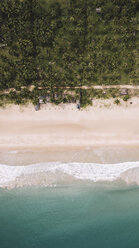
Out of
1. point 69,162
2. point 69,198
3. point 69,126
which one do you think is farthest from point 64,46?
point 69,198

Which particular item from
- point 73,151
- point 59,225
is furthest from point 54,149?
point 59,225

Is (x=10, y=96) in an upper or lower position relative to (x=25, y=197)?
upper

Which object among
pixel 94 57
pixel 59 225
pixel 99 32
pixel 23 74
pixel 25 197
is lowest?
pixel 59 225

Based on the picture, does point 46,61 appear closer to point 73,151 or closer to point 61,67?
point 61,67

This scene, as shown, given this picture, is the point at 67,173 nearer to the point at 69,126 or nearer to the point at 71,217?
the point at 71,217

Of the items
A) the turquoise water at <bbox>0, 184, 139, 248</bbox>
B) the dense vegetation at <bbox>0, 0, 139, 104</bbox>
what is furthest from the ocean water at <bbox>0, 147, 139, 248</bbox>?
the dense vegetation at <bbox>0, 0, 139, 104</bbox>

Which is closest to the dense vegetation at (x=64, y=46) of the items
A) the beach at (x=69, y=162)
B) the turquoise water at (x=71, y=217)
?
the beach at (x=69, y=162)
